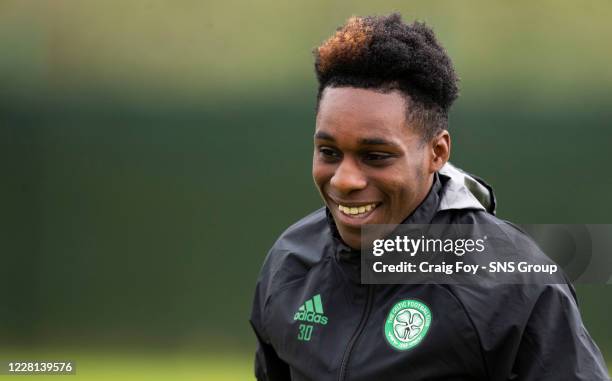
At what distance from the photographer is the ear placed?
6.78ft

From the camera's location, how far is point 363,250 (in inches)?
81.0

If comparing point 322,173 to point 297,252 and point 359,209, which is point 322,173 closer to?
point 359,209

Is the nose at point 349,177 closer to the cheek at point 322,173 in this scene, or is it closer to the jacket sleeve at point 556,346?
the cheek at point 322,173

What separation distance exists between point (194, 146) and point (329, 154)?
284cm

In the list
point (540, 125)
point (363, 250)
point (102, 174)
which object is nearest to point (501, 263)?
point (363, 250)

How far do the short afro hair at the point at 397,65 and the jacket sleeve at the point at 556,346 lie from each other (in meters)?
0.45

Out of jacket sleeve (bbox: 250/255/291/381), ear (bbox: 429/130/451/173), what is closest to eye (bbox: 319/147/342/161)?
ear (bbox: 429/130/451/173)

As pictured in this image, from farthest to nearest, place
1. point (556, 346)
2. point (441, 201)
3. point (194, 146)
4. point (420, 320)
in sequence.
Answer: point (194, 146), point (441, 201), point (420, 320), point (556, 346)

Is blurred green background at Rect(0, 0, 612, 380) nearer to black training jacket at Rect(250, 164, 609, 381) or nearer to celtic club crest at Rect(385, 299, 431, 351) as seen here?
black training jacket at Rect(250, 164, 609, 381)

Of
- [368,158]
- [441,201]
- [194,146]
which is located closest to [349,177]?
[368,158]

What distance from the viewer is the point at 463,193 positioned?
6.90 ft

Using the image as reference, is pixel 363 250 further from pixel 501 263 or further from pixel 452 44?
pixel 452 44

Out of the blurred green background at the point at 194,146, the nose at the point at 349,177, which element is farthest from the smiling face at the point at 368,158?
the blurred green background at the point at 194,146

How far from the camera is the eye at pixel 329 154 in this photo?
79.0 inches
